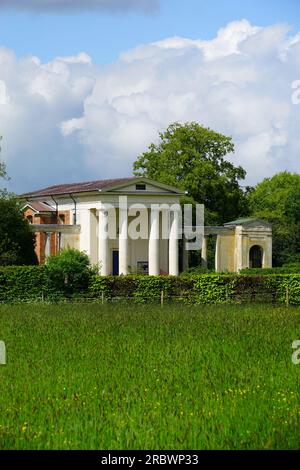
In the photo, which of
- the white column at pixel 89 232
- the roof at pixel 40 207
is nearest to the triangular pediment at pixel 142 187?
the white column at pixel 89 232

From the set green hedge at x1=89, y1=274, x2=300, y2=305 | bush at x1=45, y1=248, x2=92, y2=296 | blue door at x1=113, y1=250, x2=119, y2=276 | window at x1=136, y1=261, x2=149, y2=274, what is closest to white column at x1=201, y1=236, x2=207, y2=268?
window at x1=136, y1=261, x2=149, y2=274

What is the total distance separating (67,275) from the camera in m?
55.3

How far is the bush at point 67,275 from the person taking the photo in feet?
181

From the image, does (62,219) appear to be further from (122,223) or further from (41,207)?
(122,223)

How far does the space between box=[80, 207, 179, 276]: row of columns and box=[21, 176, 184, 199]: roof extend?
183 cm

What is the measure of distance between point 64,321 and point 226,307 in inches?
469

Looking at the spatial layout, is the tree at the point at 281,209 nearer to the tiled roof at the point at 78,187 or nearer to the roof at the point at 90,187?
the roof at the point at 90,187

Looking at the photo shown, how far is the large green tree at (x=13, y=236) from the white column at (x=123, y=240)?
985 cm

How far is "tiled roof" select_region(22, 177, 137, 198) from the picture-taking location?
79062mm

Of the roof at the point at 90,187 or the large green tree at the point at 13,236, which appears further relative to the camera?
the roof at the point at 90,187

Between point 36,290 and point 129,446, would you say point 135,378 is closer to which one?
point 129,446

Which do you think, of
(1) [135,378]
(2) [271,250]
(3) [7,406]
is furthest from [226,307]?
(2) [271,250]

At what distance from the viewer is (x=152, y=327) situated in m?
33.7
